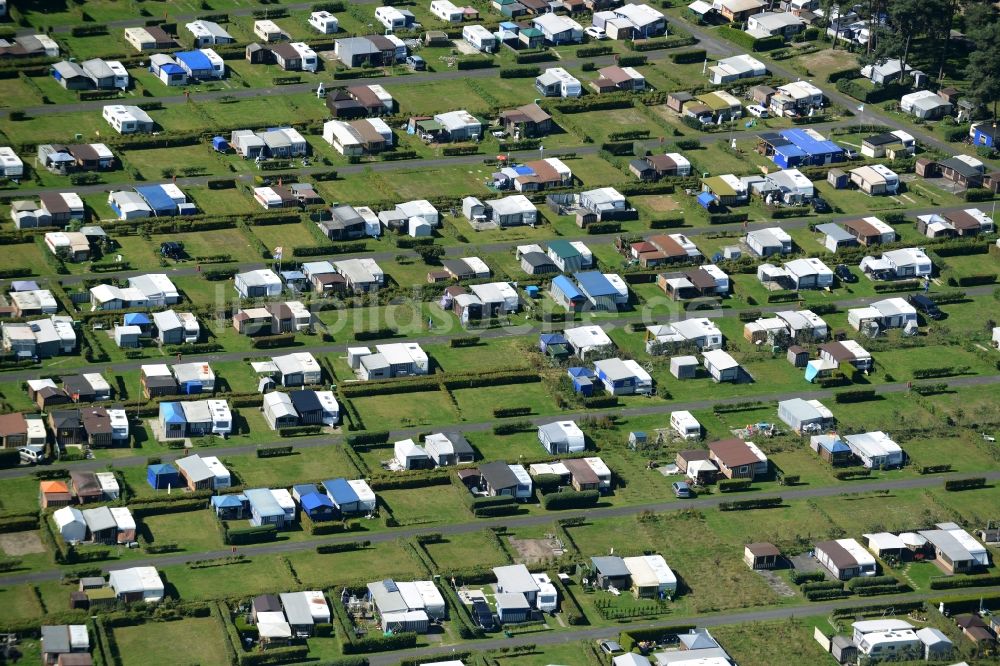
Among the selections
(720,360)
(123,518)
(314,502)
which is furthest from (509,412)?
(123,518)

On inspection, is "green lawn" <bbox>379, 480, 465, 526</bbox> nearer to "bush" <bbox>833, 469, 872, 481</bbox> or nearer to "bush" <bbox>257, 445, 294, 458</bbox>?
"bush" <bbox>257, 445, 294, 458</bbox>

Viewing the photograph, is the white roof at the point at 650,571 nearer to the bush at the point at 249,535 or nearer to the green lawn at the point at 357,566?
the green lawn at the point at 357,566

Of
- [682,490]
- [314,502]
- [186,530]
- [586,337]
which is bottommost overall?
[186,530]

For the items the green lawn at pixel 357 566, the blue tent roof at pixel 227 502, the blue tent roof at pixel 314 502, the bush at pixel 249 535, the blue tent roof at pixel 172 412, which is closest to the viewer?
the green lawn at pixel 357 566

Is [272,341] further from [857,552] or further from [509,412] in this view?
[857,552]

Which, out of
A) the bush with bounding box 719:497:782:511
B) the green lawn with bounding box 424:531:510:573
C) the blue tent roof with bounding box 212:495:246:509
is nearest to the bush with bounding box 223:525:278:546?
the blue tent roof with bounding box 212:495:246:509

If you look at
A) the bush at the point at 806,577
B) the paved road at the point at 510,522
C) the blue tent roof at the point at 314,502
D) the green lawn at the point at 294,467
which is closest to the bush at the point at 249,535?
the paved road at the point at 510,522
